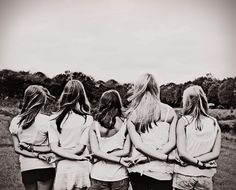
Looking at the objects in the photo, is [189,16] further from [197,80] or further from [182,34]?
[197,80]

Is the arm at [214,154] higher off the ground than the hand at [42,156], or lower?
higher

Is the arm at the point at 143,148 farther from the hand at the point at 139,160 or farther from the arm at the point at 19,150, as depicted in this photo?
the arm at the point at 19,150

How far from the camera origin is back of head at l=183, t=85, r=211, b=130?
506 cm

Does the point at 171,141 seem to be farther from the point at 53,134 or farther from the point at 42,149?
the point at 42,149

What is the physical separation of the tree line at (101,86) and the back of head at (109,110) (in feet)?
0.31

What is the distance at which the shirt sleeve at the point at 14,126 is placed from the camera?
5.25 m

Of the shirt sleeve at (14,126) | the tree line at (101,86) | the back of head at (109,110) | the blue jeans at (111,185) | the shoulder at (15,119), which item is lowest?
the blue jeans at (111,185)

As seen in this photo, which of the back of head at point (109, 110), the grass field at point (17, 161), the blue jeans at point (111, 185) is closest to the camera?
the blue jeans at point (111, 185)

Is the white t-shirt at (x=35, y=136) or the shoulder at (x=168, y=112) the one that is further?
the white t-shirt at (x=35, y=136)

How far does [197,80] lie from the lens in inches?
210

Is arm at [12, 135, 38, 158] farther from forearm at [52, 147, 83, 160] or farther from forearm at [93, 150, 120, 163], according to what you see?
forearm at [93, 150, 120, 163]

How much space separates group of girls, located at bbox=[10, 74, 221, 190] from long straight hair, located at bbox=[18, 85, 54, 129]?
187mm

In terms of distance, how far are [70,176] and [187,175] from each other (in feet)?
4.26

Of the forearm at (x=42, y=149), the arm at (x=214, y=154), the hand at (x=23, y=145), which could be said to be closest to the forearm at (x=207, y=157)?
the arm at (x=214, y=154)
